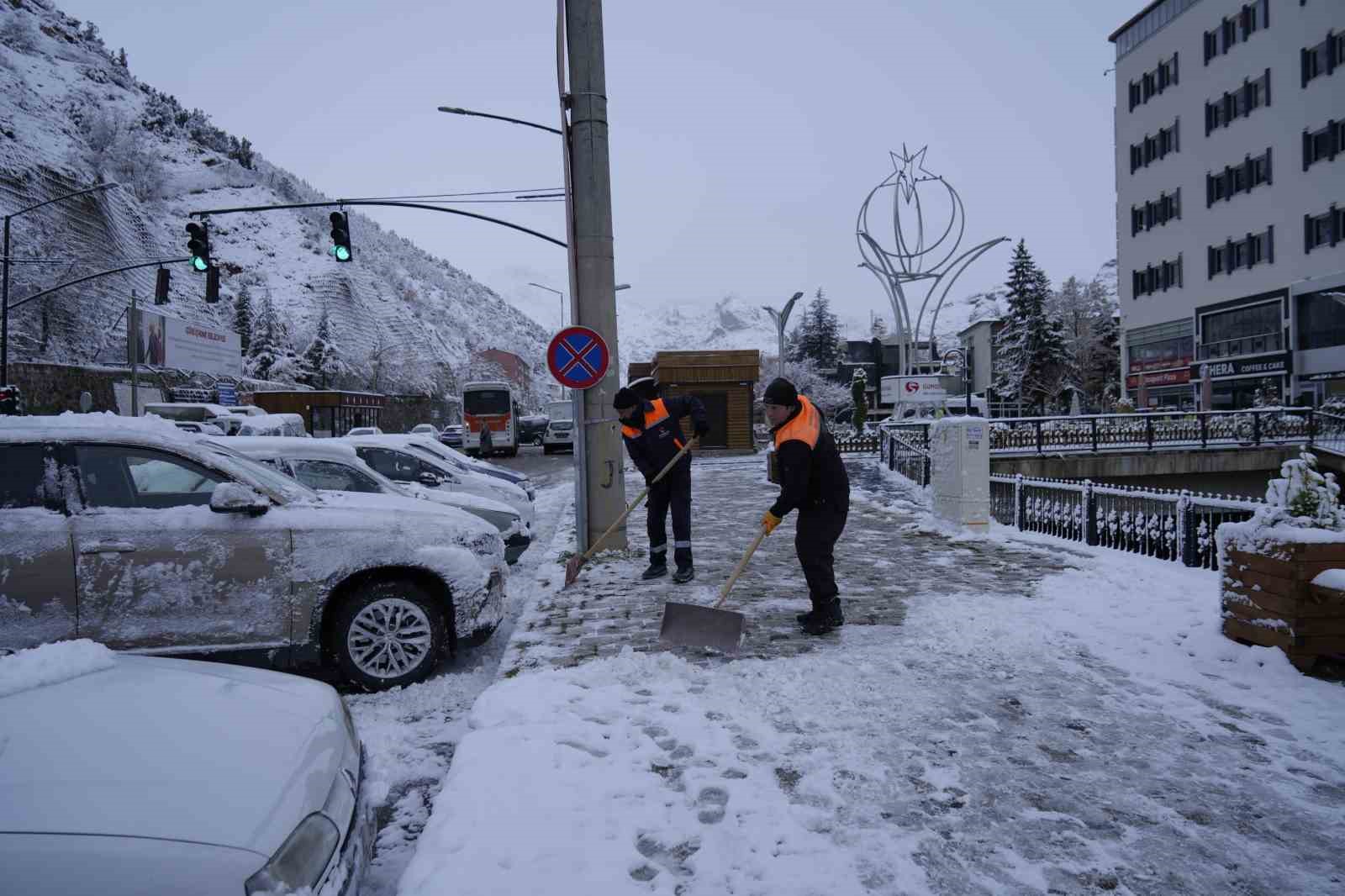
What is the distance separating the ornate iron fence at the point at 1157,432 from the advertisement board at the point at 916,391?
6883 mm

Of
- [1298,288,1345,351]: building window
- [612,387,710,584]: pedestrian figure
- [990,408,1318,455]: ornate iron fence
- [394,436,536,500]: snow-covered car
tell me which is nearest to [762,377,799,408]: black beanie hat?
[612,387,710,584]: pedestrian figure

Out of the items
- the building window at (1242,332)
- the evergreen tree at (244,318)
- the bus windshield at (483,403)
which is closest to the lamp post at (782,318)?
the bus windshield at (483,403)

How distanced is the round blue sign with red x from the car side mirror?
13.1 ft

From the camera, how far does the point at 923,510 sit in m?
13.1

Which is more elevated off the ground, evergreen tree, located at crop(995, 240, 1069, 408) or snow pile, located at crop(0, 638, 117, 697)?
evergreen tree, located at crop(995, 240, 1069, 408)

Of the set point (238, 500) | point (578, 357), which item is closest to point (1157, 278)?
point (578, 357)

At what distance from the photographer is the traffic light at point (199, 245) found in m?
17.9

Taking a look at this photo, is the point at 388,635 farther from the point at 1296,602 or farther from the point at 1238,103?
the point at 1238,103

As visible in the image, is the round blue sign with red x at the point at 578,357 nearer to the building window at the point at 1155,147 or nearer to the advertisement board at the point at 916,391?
the advertisement board at the point at 916,391

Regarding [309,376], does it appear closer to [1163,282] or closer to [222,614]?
[1163,282]

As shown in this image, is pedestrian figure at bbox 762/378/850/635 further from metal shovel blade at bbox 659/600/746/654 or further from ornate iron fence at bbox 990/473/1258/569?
ornate iron fence at bbox 990/473/1258/569

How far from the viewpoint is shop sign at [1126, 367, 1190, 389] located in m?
39.8

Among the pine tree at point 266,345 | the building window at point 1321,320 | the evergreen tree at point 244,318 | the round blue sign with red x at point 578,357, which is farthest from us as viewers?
the evergreen tree at point 244,318

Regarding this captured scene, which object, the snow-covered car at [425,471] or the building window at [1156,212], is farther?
the building window at [1156,212]
